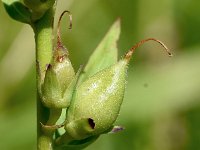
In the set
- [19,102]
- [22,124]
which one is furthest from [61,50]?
[19,102]

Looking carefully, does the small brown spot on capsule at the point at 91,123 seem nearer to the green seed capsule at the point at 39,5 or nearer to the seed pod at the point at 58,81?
the seed pod at the point at 58,81

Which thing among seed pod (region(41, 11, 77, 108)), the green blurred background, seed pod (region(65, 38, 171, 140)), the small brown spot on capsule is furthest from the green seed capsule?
the green blurred background

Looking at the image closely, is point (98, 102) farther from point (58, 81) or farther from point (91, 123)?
point (58, 81)

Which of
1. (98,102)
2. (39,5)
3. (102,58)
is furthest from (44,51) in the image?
(102,58)

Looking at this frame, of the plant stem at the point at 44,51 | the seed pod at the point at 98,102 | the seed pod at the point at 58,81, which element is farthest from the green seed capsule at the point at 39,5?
the seed pod at the point at 98,102

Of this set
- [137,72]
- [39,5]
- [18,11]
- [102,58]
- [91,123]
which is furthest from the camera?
[137,72]
